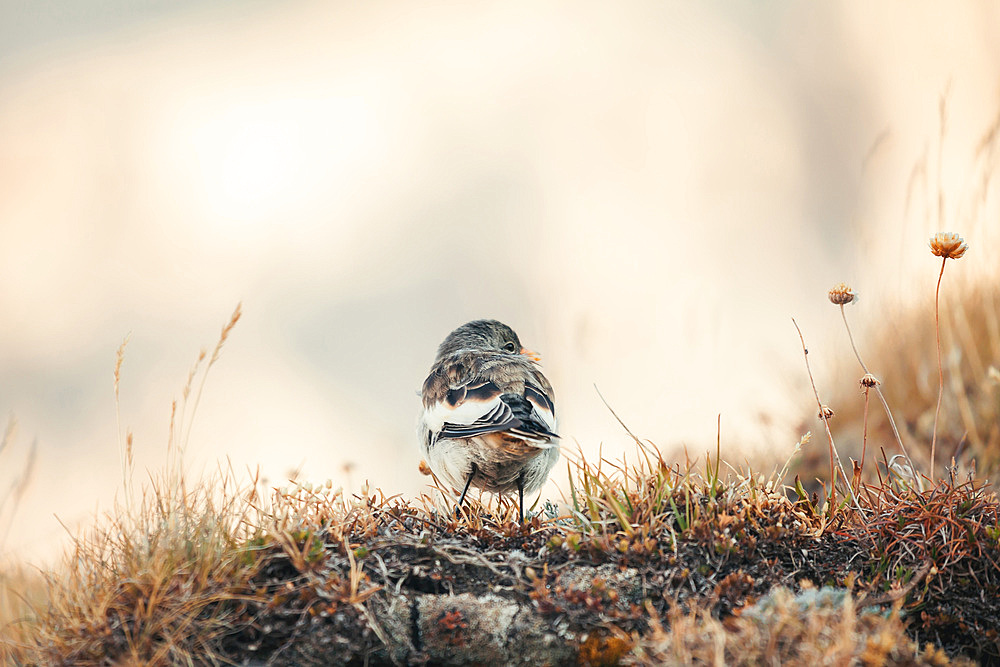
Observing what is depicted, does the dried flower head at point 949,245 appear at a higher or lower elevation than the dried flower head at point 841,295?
higher

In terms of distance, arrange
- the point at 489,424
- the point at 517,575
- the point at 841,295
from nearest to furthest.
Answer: the point at 517,575 < the point at 841,295 < the point at 489,424

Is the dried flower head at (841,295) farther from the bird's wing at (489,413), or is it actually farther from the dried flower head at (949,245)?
the bird's wing at (489,413)

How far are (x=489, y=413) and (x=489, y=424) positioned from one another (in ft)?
0.33

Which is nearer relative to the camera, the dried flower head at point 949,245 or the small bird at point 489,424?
the dried flower head at point 949,245

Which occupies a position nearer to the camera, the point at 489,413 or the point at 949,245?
the point at 949,245

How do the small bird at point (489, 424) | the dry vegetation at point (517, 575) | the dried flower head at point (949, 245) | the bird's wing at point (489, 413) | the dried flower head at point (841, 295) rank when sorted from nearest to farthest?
the dry vegetation at point (517, 575) < the dried flower head at point (949, 245) < the dried flower head at point (841, 295) < the bird's wing at point (489, 413) < the small bird at point (489, 424)

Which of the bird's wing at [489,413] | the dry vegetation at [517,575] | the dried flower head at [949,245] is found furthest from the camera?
the bird's wing at [489,413]

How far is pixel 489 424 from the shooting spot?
4.18m

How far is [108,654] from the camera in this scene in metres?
2.97

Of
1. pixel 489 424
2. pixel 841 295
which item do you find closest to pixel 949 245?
pixel 841 295

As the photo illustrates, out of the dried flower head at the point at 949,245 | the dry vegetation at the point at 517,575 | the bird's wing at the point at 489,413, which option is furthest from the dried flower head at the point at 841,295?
the bird's wing at the point at 489,413

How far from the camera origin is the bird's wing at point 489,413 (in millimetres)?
4109

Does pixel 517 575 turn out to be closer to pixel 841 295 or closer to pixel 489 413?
pixel 489 413

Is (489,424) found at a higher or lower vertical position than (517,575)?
higher
